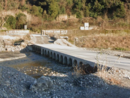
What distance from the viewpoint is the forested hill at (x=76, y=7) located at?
31.9 metres

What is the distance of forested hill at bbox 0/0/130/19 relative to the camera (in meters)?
31.9

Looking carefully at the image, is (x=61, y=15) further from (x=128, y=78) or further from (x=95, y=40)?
(x=128, y=78)

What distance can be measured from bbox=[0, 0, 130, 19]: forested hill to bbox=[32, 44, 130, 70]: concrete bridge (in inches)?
654

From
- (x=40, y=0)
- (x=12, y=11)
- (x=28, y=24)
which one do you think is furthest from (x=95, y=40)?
(x=40, y=0)

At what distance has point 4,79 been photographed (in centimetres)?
642

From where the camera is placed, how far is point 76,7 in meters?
35.5

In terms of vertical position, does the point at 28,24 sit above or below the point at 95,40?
above

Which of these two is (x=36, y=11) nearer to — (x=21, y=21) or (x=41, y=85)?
(x=21, y=21)

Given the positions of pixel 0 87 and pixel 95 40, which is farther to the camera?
pixel 95 40

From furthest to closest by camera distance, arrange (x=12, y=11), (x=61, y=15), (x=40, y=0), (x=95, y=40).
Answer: (x=40, y=0) < (x=61, y=15) < (x=12, y=11) < (x=95, y=40)

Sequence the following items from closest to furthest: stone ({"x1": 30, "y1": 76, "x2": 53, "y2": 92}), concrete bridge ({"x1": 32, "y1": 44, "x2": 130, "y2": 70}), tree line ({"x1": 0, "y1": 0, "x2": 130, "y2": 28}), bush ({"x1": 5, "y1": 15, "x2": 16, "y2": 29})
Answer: stone ({"x1": 30, "y1": 76, "x2": 53, "y2": 92}) → concrete bridge ({"x1": 32, "y1": 44, "x2": 130, "y2": 70}) → bush ({"x1": 5, "y1": 15, "x2": 16, "y2": 29}) → tree line ({"x1": 0, "y1": 0, "x2": 130, "y2": 28})

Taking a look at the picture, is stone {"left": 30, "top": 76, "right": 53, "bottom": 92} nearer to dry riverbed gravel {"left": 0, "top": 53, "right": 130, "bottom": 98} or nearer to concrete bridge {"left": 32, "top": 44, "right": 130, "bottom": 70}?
dry riverbed gravel {"left": 0, "top": 53, "right": 130, "bottom": 98}

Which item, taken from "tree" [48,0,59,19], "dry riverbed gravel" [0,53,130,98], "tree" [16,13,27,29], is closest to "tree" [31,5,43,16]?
"tree" [48,0,59,19]

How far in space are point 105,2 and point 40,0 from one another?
12757 millimetres
